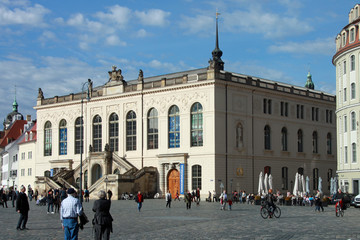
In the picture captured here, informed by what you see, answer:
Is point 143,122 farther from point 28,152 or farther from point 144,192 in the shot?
point 28,152

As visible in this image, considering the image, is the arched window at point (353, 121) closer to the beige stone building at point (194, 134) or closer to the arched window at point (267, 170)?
the beige stone building at point (194, 134)

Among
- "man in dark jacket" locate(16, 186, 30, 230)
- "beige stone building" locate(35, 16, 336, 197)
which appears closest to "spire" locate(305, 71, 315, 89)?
"beige stone building" locate(35, 16, 336, 197)

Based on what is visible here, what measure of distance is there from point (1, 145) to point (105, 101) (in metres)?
59.7

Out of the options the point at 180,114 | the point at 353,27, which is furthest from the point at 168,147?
the point at 353,27

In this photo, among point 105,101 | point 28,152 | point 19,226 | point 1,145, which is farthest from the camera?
point 1,145

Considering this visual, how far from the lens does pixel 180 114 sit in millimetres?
68188

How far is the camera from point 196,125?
66875 millimetres

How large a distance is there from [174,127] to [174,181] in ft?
20.1

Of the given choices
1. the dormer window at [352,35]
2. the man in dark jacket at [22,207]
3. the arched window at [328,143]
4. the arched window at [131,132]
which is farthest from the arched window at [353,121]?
the man in dark jacket at [22,207]

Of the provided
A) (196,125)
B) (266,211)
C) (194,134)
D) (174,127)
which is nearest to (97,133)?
(174,127)

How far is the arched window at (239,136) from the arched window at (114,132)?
645 inches

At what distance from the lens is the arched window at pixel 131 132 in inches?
2908

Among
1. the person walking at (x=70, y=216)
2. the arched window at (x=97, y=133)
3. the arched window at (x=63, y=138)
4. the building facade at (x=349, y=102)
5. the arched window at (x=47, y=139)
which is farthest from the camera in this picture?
the arched window at (x=47, y=139)

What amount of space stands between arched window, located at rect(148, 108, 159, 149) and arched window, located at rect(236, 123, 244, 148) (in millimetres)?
9697
